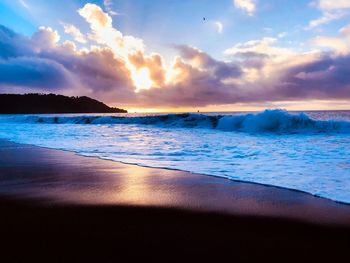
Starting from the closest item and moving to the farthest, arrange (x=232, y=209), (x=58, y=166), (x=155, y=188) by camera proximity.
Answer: (x=232, y=209) < (x=155, y=188) < (x=58, y=166)

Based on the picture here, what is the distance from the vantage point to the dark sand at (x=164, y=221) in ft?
7.04

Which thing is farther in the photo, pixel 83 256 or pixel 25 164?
pixel 25 164

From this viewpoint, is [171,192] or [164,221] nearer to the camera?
[164,221]

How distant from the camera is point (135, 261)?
79.0 inches

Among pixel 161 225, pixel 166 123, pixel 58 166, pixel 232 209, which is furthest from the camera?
pixel 166 123

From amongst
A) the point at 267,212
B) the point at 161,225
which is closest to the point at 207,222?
the point at 161,225

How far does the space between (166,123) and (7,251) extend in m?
26.6

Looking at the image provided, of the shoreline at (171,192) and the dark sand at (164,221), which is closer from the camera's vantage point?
the dark sand at (164,221)

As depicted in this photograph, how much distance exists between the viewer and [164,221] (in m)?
2.80

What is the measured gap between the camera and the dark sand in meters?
2.15

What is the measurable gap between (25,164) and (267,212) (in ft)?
15.7

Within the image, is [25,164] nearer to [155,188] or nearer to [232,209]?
[155,188]

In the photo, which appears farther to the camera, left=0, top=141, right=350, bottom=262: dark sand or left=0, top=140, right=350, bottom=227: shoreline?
left=0, top=140, right=350, bottom=227: shoreline

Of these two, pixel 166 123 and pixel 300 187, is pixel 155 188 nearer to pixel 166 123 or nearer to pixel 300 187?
pixel 300 187
